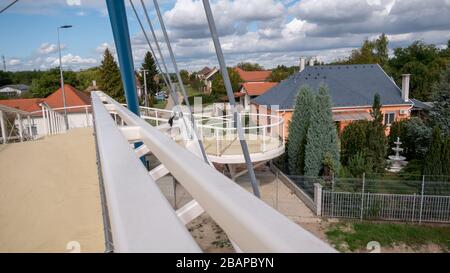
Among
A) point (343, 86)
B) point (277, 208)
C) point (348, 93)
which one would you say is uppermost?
point (343, 86)

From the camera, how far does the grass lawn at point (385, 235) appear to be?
7.28m

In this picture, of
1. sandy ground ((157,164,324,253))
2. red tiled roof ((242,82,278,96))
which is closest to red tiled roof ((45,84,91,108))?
red tiled roof ((242,82,278,96))

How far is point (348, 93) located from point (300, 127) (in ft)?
25.8

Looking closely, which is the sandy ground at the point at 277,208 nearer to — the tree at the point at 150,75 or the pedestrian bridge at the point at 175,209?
the pedestrian bridge at the point at 175,209

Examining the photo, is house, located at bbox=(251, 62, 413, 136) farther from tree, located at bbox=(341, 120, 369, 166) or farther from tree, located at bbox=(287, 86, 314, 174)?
tree, located at bbox=(287, 86, 314, 174)

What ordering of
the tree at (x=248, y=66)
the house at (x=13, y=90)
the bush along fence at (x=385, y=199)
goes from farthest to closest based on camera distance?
the tree at (x=248, y=66) < the house at (x=13, y=90) < the bush along fence at (x=385, y=199)

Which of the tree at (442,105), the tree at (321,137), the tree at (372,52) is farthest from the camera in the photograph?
the tree at (372,52)

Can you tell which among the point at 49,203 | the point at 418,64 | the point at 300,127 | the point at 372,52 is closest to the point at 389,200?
the point at 300,127

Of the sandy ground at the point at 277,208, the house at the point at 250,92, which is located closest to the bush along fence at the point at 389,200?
the sandy ground at the point at 277,208

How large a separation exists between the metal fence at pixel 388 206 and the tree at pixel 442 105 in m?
6.15

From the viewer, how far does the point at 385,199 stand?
26.9 feet

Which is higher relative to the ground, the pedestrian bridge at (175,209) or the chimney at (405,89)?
the pedestrian bridge at (175,209)

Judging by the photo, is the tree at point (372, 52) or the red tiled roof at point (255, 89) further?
the tree at point (372, 52)

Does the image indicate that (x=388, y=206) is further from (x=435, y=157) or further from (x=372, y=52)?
(x=372, y=52)
